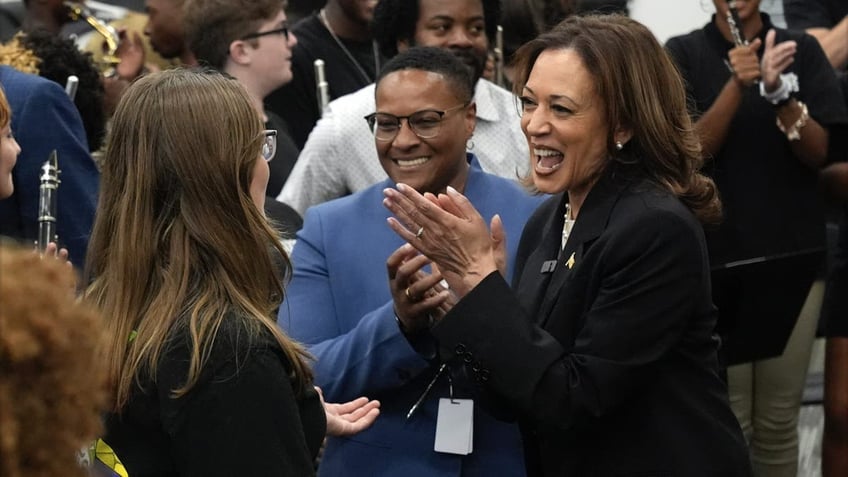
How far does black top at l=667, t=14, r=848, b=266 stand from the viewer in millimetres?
5715

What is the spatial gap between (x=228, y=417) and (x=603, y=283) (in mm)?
1045

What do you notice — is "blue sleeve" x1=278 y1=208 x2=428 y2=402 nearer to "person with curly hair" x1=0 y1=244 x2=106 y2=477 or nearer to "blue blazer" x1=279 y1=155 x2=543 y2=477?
"blue blazer" x1=279 y1=155 x2=543 y2=477

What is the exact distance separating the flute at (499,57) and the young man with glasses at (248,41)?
941mm

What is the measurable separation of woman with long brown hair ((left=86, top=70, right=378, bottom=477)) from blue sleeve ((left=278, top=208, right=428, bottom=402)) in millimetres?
885

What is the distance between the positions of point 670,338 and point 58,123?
233 cm

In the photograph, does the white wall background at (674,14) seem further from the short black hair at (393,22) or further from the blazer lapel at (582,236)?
the blazer lapel at (582,236)

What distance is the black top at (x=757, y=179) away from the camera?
571 cm

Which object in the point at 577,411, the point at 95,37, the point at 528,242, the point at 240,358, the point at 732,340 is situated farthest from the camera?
the point at 95,37

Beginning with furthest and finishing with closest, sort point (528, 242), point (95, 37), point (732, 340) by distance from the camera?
1. point (95, 37)
2. point (732, 340)
3. point (528, 242)

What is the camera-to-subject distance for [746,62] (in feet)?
18.4

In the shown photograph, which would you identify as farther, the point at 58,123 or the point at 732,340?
the point at 732,340

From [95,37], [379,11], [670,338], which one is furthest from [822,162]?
[95,37]

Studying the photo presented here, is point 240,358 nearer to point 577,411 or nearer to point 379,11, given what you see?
point 577,411

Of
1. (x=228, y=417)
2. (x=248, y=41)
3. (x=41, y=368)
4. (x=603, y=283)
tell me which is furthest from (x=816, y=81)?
(x=41, y=368)
